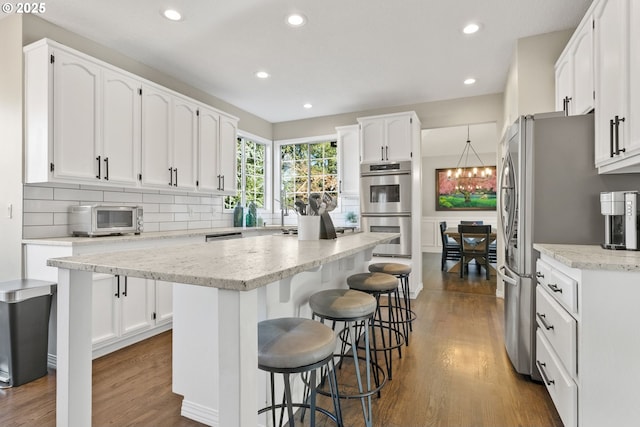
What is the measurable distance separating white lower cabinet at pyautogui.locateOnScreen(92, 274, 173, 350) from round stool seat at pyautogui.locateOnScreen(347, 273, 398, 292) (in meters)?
1.82

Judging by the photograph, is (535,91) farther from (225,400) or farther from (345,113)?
(225,400)

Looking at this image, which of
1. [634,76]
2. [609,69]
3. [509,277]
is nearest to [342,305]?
[509,277]

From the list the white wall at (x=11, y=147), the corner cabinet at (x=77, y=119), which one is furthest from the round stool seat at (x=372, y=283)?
the white wall at (x=11, y=147)

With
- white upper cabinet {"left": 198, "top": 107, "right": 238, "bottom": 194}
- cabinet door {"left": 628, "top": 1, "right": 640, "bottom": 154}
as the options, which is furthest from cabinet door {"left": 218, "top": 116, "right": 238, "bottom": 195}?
cabinet door {"left": 628, "top": 1, "right": 640, "bottom": 154}

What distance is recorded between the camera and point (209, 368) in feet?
5.59

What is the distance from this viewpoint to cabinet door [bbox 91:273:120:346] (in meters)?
2.52

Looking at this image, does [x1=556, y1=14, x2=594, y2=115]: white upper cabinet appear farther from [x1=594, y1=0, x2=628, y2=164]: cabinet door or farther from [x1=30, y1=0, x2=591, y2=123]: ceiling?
[x1=30, y1=0, x2=591, y2=123]: ceiling

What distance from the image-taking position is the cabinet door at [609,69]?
1.70 m

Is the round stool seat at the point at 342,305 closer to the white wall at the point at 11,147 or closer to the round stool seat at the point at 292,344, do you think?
the round stool seat at the point at 292,344

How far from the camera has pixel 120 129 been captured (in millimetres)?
2936

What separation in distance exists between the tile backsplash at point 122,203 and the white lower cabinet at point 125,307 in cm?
63

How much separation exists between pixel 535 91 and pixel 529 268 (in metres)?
1.75

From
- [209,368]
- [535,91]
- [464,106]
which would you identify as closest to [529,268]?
[535,91]

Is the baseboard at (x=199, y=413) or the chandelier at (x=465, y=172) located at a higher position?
the chandelier at (x=465, y=172)
